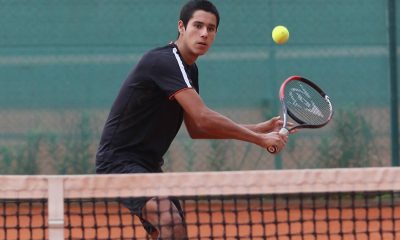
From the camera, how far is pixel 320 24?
24.3 ft

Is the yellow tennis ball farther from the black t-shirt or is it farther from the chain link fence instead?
the black t-shirt

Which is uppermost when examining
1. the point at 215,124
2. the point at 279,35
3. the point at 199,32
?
the point at 279,35

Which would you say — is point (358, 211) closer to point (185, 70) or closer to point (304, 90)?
point (304, 90)

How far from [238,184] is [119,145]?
76 centimetres

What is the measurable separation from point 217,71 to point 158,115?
3810mm

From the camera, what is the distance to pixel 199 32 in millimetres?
3740

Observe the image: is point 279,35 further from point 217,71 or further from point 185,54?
point 185,54

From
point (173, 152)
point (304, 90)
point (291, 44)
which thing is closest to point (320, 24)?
point (291, 44)

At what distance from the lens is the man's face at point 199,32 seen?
3.71 m

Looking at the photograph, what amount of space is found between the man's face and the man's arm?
241 mm

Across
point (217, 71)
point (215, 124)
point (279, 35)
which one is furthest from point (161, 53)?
point (217, 71)

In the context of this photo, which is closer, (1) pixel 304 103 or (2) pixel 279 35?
(1) pixel 304 103

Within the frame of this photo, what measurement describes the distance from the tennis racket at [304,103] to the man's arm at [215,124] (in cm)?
45

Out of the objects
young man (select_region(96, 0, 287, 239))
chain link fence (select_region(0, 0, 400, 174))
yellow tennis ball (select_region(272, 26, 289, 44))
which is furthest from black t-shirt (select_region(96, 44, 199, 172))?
chain link fence (select_region(0, 0, 400, 174))
